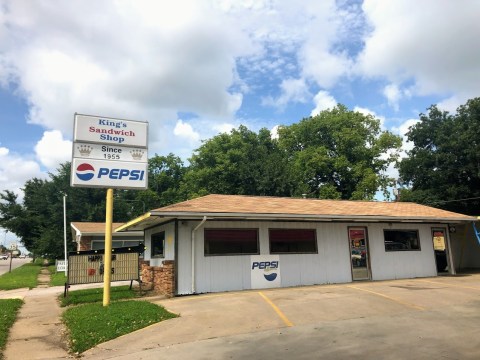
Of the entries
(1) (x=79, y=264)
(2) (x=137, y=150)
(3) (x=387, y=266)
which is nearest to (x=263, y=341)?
(2) (x=137, y=150)

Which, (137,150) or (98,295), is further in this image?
(98,295)

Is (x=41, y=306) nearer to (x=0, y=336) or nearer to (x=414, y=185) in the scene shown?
(x=0, y=336)

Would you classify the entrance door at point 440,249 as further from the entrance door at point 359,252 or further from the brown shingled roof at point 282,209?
the entrance door at point 359,252

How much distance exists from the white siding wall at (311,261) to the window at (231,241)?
167 millimetres

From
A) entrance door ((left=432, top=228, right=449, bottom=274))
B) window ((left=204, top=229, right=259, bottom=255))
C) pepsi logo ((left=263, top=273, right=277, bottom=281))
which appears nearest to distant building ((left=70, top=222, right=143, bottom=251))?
window ((left=204, top=229, right=259, bottom=255))

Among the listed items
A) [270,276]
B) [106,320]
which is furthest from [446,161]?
[106,320]

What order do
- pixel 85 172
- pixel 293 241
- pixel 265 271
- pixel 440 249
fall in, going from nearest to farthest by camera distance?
pixel 85 172 < pixel 265 271 < pixel 293 241 < pixel 440 249

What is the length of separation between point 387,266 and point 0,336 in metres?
14.1

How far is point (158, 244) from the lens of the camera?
16.6m

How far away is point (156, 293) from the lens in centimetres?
1451

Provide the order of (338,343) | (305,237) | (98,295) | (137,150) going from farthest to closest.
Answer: (305,237) → (98,295) → (137,150) → (338,343)

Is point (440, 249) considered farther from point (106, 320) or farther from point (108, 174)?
point (106, 320)

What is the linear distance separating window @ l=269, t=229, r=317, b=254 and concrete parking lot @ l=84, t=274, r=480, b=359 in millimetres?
2883

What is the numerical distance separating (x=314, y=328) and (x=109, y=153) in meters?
7.55
